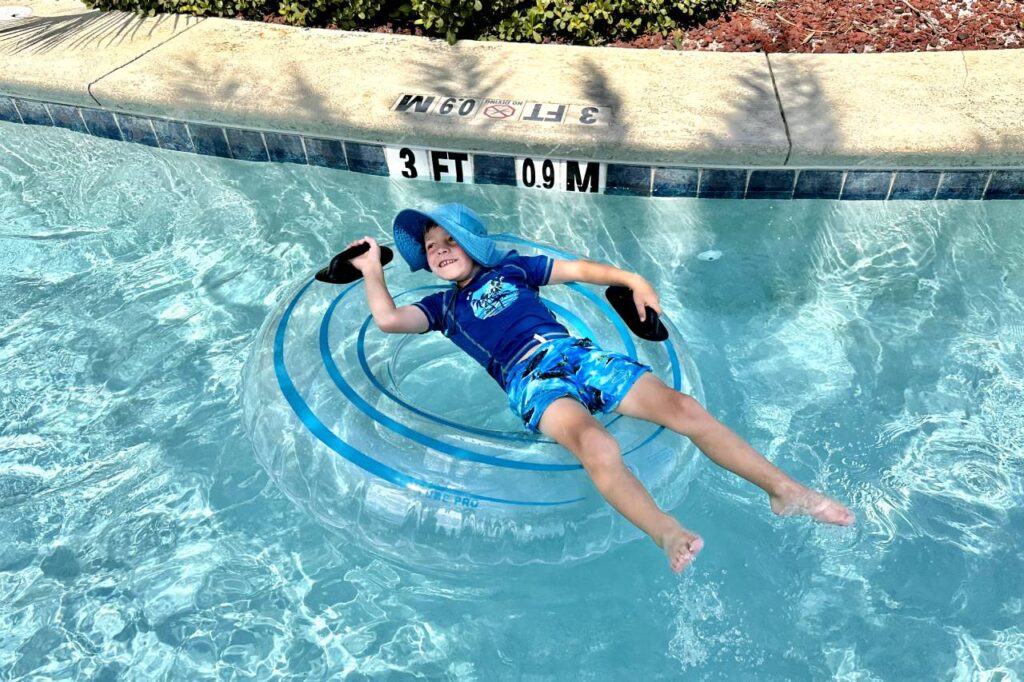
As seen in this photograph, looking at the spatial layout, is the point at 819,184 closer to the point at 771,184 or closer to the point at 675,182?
the point at 771,184

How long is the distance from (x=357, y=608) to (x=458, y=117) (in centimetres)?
270

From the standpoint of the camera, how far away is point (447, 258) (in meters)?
3.40

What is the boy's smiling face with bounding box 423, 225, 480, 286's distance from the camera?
3.39 metres

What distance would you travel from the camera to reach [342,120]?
4.77 metres

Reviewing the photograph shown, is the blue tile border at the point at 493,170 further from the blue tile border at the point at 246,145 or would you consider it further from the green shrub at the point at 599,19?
the blue tile border at the point at 246,145

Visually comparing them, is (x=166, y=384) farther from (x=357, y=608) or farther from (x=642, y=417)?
(x=642, y=417)

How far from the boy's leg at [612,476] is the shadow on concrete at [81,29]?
14.2ft

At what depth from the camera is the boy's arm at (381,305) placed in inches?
125

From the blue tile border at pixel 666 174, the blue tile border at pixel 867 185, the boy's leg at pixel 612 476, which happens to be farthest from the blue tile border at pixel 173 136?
the blue tile border at pixel 867 185

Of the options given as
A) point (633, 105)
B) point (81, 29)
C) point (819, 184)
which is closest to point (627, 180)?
point (633, 105)

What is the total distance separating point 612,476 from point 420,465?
2.23 feet

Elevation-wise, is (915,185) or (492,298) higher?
(492,298)

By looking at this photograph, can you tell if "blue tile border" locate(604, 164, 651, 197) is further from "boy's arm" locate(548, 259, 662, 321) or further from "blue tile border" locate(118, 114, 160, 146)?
"blue tile border" locate(118, 114, 160, 146)

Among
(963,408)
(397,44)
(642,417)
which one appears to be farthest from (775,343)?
(397,44)
